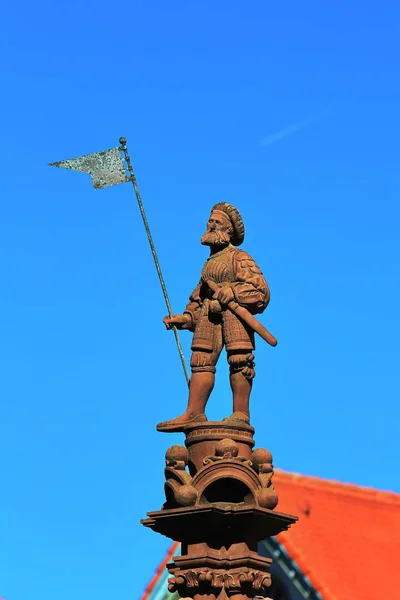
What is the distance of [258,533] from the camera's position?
15875mm

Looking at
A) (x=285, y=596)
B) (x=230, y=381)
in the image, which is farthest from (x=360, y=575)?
(x=230, y=381)

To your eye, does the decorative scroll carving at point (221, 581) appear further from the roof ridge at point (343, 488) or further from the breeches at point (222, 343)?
the roof ridge at point (343, 488)

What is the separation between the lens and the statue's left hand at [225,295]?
16.6m

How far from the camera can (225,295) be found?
16.6m

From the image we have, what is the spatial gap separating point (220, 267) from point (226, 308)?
0.52 meters

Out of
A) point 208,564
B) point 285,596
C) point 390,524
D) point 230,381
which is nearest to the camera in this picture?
point 208,564

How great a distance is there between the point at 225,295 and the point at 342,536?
9.11 meters

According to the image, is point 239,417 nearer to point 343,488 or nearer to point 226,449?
point 226,449

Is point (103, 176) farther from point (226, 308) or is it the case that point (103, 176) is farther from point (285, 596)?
point (285, 596)

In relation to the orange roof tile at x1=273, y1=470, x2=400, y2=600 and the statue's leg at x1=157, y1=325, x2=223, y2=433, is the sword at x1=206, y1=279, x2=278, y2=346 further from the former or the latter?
the orange roof tile at x1=273, y1=470, x2=400, y2=600

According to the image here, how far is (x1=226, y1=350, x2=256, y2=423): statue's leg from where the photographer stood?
16.5m

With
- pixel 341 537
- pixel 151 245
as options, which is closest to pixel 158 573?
pixel 341 537

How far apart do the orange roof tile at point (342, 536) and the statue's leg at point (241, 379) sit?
6611 mm

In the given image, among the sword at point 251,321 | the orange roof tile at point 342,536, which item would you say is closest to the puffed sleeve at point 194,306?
the sword at point 251,321
